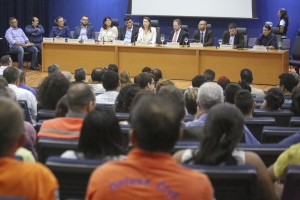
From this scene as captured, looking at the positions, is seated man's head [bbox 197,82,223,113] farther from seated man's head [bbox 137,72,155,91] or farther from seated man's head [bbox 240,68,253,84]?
seated man's head [bbox 240,68,253,84]

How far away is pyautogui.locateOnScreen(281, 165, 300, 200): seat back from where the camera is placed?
2039 millimetres

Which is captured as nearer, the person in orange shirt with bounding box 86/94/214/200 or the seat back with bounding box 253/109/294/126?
the person in orange shirt with bounding box 86/94/214/200

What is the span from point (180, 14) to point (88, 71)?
10.3ft

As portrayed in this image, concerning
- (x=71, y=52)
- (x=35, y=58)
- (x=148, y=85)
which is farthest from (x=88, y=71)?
(x=148, y=85)

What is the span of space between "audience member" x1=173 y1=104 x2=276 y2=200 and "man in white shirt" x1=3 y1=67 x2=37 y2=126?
2693mm

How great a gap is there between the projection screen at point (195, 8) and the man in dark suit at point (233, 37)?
219 cm

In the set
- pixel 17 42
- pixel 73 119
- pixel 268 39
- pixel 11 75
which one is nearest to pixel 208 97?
pixel 73 119

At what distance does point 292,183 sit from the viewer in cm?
207

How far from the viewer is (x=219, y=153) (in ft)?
7.18

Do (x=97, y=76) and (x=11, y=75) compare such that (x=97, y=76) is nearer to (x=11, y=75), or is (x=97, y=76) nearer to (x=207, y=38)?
(x=11, y=75)

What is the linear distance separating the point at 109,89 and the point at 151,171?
140 inches

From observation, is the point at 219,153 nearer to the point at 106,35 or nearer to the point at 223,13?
the point at 106,35

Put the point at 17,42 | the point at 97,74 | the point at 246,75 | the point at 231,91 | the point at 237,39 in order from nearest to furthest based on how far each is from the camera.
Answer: the point at 231,91 → the point at 97,74 → the point at 246,75 → the point at 237,39 → the point at 17,42

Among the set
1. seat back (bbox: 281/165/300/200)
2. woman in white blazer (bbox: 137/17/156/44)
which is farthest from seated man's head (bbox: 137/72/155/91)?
woman in white blazer (bbox: 137/17/156/44)
